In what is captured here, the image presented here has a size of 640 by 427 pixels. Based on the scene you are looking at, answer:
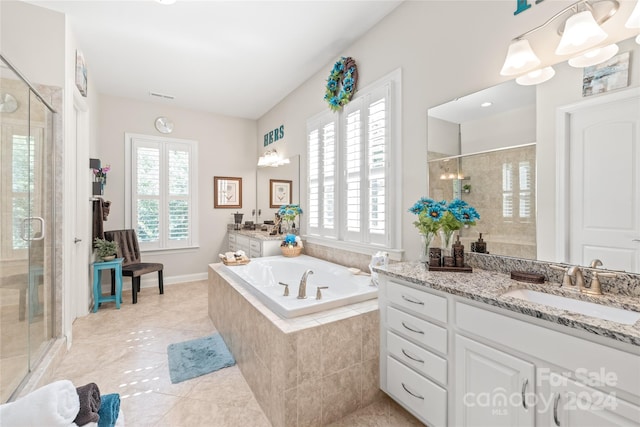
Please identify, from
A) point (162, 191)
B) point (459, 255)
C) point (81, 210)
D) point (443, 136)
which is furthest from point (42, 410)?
point (162, 191)

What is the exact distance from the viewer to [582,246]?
1.36 metres

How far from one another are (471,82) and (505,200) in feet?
2.63

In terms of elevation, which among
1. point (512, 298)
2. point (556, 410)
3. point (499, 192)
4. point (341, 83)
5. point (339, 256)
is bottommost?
point (556, 410)

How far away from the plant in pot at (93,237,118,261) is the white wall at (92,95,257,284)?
725 millimetres

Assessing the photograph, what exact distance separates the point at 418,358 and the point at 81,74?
3838 mm

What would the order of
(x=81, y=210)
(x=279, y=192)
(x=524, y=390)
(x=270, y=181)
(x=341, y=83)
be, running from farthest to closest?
(x=270, y=181)
(x=279, y=192)
(x=81, y=210)
(x=341, y=83)
(x=524, y=390)

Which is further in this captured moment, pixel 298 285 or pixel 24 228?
pixel 298 285

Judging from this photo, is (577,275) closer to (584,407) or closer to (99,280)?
(584,407)

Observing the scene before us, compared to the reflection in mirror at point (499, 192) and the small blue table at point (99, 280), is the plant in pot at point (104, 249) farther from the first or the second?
the reflection in mirror at point (499, 192)

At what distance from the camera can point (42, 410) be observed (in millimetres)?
790

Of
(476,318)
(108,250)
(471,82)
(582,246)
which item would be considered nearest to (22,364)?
(108,250)

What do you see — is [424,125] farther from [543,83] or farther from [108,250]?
[108,250]

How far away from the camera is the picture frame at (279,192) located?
13.1 feet

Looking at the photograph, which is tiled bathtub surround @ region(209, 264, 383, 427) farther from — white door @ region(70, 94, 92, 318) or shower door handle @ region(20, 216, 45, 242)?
white door @ region(70, 94, 92, 318)
